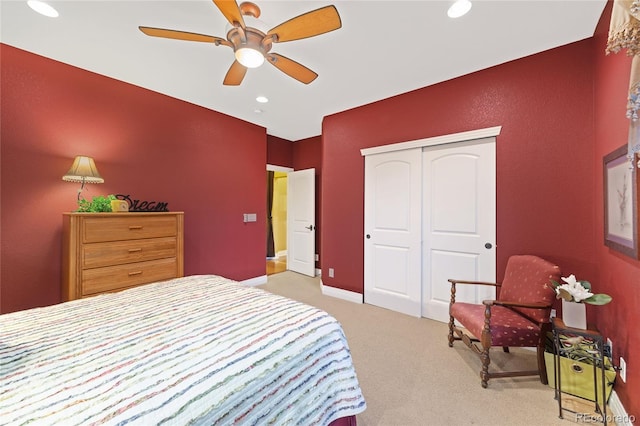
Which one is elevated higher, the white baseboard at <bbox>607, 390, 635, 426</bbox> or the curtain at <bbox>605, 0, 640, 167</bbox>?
the curtain at <bbox>605, 0, 640, 167</bbox>

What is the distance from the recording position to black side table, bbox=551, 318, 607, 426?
1512mm

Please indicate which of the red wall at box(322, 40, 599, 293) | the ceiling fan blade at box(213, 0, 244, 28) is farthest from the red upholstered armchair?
the ceiling fan blade at box(213, 0, 244, 28)

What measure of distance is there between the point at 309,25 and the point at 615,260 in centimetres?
253

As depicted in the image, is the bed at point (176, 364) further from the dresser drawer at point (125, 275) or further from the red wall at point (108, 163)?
the red wall at point (108, 163)

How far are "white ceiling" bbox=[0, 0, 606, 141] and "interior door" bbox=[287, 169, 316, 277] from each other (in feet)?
6.59

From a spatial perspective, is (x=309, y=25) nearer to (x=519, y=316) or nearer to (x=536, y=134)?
(x=536, y=134)

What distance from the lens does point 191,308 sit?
1.31 metres

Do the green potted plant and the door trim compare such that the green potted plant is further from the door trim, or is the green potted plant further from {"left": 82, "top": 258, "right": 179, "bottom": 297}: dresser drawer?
the door trim

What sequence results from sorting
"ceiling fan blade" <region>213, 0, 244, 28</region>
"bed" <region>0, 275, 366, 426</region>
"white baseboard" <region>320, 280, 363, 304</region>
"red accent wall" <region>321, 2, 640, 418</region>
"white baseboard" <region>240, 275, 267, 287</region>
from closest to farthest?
"bed" <region>0, 275, 366, 426</region>, "ceiling fan blade" <region>213, 0, 244, 28</region>, "red accent wall" <region>321, 2, 640, 418</region>, "white baseboard" <region>320, 280, 363, 304</region>, "white baseboard" <region>240, 275, 267, 287</region>

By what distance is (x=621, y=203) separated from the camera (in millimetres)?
1598

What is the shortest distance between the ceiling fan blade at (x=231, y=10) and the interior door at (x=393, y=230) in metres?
2.27

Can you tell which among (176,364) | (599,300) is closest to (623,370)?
(599,300)

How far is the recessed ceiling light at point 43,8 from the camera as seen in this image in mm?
1796

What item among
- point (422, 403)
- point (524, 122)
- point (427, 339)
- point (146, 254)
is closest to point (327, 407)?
point (422, 403)
